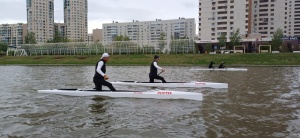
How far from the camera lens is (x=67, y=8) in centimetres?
18150

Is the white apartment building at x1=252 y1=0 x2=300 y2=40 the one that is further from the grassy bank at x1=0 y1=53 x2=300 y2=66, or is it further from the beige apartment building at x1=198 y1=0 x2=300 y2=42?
the grassy bank at x1=0 y1=53 x2=300 y2=66

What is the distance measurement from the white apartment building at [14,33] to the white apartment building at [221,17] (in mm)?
108958

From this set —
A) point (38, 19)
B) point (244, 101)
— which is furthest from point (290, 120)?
point (38, 19)

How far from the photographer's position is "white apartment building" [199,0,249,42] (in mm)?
110062

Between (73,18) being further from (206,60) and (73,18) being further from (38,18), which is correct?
(206,60)

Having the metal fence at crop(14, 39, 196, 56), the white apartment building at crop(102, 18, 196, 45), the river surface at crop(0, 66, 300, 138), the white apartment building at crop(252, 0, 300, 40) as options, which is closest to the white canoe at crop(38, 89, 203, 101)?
the river surface at crop(0, 66, 300, 138)

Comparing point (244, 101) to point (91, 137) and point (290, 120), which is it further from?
point (91, 137)

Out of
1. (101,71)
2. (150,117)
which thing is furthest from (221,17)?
(150,117)

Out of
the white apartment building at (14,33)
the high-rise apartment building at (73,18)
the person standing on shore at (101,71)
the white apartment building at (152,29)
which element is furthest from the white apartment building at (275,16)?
the white apartment building at (14,33)

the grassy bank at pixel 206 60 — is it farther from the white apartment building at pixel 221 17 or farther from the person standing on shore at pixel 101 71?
the white apartment building at pixel 221 17

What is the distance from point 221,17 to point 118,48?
49.7 meters

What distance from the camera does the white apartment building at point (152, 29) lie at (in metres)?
154

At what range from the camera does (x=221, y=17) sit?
374 feet

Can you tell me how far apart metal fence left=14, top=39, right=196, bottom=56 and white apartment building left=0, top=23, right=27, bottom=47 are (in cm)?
7824
